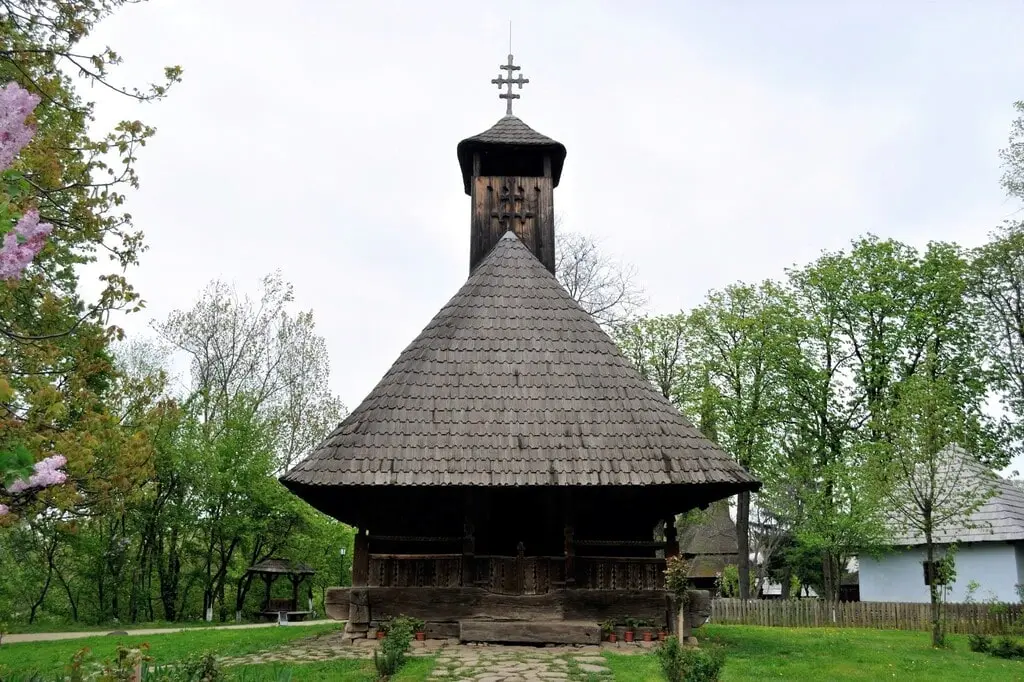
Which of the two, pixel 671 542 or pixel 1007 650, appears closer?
pixel 671 542

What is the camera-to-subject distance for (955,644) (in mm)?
12094

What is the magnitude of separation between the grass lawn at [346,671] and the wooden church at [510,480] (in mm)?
1381

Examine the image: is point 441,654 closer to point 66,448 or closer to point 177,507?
point 66,448

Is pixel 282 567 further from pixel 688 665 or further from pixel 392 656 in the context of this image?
pixel 688 665

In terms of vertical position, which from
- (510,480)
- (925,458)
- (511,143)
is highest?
(511,143)

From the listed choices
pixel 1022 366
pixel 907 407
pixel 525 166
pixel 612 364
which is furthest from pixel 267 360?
pixel 1022 366

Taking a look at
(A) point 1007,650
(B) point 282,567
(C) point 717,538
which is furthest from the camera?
(C) point 717,538

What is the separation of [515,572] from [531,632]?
711mm

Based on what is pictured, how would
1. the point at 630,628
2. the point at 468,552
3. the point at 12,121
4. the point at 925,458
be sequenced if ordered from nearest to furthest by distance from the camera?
the point at 12,121
the point at 630,628
the point at 468,552
the point at 925,458

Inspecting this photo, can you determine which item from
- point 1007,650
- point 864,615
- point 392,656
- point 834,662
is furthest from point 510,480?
point 864,615

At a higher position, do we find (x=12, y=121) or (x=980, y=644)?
(x=12, y=121)

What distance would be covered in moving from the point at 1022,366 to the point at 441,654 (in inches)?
778

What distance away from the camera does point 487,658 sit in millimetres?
7785

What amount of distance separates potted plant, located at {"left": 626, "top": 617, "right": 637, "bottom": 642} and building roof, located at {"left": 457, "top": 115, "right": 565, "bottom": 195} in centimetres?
766
